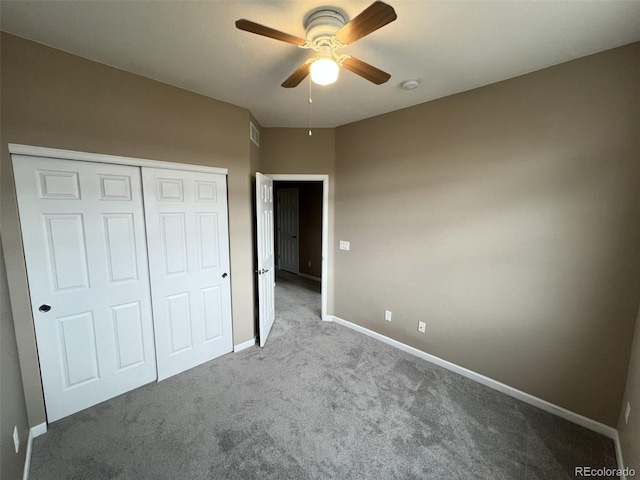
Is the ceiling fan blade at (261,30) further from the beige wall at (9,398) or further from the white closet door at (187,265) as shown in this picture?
the beige wall at (9,398)

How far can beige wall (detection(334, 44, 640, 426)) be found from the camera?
166cm

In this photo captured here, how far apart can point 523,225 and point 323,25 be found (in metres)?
2.03

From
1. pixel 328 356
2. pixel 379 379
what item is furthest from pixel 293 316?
pixel 379 379

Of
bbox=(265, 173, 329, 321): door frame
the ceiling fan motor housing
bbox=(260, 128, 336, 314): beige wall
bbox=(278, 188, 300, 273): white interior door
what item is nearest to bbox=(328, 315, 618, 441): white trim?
bbox=(265, 173, 329, 321): door frame

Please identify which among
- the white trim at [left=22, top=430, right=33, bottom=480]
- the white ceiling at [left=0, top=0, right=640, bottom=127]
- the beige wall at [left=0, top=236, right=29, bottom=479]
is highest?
the white ceiling at [left=0, top=0, right=640, bottom=127]

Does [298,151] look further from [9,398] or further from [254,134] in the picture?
[9,398]

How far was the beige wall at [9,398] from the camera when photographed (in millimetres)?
1227

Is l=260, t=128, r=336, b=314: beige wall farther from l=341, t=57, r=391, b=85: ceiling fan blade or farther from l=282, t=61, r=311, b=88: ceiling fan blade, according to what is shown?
l=341, t=57, r=391, b=85: ceiling fan blade

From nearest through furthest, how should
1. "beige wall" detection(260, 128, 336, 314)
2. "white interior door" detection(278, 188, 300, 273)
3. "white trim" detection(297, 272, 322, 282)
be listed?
"beige wall" detection(260, 128, 336, 314)
"white trim" detection(297, 272, 322, 282)
"white interior door" detection(278, 188, 300, 273)

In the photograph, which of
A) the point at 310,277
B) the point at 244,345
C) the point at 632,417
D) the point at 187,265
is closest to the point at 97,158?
the point at 187,265

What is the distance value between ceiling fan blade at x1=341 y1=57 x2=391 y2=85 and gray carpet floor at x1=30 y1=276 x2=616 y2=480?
2384mm

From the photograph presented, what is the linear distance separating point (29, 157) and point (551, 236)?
371 centimetres

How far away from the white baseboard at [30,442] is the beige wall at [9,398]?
0.05 meters

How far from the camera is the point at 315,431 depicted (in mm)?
1786
